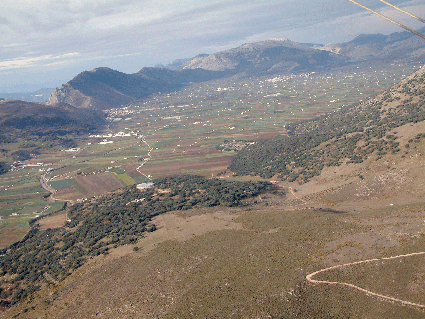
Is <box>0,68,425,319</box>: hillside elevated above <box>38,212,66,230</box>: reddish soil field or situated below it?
above

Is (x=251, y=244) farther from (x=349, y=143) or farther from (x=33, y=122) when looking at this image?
(x=33, y=122)

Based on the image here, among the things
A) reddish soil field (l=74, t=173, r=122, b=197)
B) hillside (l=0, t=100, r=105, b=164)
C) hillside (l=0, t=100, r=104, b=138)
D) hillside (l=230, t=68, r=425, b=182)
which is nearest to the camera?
hillside (l=230, t=68, r=425, b=182)

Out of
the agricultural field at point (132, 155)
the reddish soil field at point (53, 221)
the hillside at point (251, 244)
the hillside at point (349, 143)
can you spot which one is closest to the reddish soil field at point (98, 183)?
the agricultural field at point (132, 155)

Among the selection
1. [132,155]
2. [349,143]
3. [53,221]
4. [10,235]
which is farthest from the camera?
[132,155]

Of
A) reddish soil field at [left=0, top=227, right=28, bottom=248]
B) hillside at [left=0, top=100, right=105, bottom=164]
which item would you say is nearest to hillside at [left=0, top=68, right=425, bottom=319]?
reddish soil field at [left=0, top=227, right=28, bottom=248]

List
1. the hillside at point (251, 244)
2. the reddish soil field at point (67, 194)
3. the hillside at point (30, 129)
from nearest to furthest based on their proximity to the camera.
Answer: the hillside at point (251, 244) → the reddish soil field at point (67, 194) → the hillside at point (30, 129)

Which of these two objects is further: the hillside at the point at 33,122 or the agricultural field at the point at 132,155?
the hillside at the point at 33,122

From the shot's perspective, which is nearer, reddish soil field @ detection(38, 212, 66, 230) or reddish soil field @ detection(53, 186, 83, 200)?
reddish soil field @ detection(38, 212, 66, 230)

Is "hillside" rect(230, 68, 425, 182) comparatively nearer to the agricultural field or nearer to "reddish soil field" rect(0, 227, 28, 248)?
the agricultural field

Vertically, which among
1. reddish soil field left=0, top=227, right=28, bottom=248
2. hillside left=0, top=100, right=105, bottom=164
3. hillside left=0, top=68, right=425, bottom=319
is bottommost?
reddish soil field left=0, top=227, right=28, bottom=248

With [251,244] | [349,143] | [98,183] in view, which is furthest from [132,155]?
[251,244]

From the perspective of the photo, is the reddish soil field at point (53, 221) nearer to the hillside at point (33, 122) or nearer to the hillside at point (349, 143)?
the hillside at point (349, 143)

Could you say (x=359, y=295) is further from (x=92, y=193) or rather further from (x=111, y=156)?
(x=111, y=156)
